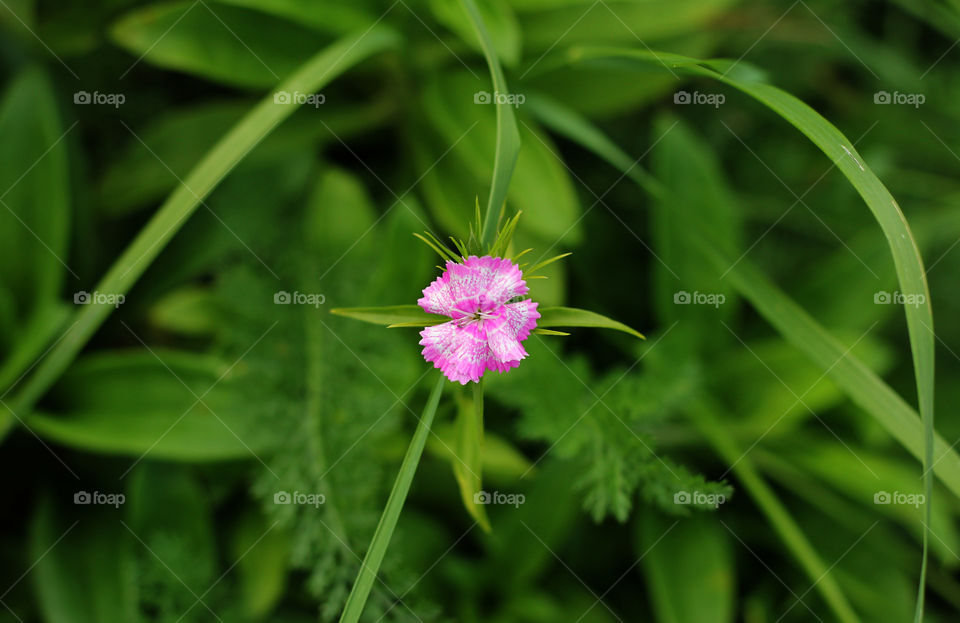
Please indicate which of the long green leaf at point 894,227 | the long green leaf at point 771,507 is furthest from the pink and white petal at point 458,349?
the long green leaf at point 771,507

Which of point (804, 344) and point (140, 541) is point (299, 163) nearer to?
point (140, 541)

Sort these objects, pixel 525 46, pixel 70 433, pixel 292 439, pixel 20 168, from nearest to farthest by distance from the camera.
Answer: pixel 292 439 → pixel 70 433 → pixel 20 168 → pixel 525 46

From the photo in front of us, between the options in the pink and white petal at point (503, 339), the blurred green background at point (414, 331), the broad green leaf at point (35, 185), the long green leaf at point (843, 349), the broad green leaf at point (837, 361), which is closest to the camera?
the pink and white petal at point (503, 339)

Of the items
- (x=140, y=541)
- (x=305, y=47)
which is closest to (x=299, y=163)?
(x=305, y=47)

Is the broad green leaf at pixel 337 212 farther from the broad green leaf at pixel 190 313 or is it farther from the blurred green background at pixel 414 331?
the broad green leaf at pixel 190 313

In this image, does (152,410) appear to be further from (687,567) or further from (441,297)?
(687,567)

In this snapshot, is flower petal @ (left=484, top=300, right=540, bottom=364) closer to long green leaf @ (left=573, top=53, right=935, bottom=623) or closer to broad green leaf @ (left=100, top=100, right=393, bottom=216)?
long green leaf @ (left=573, top=53, right=935, bottom=623)
